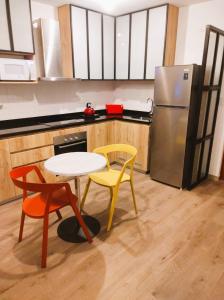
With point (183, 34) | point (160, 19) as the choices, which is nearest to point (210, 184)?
point (183, 34)

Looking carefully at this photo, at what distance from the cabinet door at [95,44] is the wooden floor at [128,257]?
2215 millimetres

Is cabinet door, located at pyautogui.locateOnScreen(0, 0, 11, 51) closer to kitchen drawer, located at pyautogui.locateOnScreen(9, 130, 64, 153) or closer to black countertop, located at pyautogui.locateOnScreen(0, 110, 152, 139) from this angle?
black countertop, located at pyautogui.locateOnScreen(0, 110, 152, 139)

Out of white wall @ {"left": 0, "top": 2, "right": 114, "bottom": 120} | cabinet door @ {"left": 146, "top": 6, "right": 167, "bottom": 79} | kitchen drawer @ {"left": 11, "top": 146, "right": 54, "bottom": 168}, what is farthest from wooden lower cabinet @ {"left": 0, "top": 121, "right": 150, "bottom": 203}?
cabinet door @ {"left": 146, "top": 6, "right": 167, "bottom": 79}

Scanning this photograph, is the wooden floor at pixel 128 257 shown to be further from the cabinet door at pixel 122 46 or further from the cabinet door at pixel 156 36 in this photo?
the cabinet door at pixel 122 46

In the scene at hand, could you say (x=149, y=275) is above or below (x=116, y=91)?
below

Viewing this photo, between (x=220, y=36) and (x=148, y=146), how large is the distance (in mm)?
1720

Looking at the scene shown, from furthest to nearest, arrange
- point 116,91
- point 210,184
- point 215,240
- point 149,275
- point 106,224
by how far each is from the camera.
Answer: point 116,91 → point 210,184 → point 106,224 → point 215,240 → point 149,275

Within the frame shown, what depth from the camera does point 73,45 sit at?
3.18 metres

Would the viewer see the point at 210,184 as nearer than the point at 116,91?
Yes

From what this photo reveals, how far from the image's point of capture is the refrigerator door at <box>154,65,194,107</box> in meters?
2.64

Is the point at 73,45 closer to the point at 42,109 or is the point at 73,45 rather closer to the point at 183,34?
the point at 42,109

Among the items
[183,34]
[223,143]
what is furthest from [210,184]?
[183,34]

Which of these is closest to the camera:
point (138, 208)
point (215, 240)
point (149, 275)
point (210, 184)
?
point (149, 275)

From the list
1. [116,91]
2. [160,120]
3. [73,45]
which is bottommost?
[160,120]
